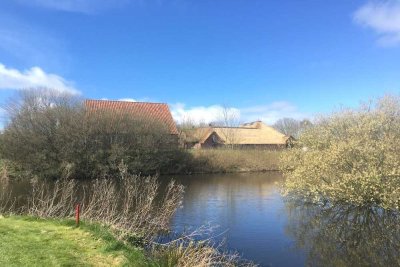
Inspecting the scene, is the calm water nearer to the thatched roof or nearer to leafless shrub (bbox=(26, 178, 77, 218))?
leafless shrub (bbox=(26, 178, 77, 218))

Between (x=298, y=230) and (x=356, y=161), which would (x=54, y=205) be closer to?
(x=298, y=230)

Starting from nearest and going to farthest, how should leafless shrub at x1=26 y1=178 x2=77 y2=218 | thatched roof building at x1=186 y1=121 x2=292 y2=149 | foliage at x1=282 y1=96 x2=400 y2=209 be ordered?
1. leafless shrub at x1=26 y1=178 x2=77 y2=218
2. foliage at x1=282 y1=96 x2=400 y2=209
3. thatched roof building at x1=186 y1=121 x2=292 y2=149

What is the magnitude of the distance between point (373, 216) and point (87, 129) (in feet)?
88.9

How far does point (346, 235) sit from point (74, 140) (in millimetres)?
27529

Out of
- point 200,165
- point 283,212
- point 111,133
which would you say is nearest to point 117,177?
point 111,133

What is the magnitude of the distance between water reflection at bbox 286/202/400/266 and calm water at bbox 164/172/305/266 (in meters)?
0.58

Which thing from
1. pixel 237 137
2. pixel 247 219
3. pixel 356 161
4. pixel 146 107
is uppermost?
pixel 146 107

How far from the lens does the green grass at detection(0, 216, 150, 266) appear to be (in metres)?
7.98

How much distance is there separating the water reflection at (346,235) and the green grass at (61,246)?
21.9 ft

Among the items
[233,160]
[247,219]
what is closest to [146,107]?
[233,160]

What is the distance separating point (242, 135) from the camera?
70625 mm

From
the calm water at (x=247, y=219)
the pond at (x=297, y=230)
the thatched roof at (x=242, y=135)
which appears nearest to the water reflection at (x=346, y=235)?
the pond at (x=297, y=230)

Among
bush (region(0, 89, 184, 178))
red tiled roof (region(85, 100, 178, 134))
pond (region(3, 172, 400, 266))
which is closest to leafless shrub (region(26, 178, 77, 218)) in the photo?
pond (region(3, 172, 400, 266))

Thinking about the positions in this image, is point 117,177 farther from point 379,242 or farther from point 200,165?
point 379,242
